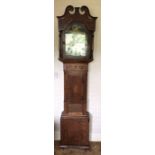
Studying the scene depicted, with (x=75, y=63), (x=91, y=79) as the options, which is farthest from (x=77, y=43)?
(x=91, y=79)

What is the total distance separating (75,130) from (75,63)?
1.00 meters

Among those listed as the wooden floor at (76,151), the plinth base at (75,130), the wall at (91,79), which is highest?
the wall at (91,79)

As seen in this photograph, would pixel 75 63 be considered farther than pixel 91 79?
No

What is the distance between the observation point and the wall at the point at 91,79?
4.00m

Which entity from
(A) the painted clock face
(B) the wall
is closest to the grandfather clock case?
(A) the painted clock face

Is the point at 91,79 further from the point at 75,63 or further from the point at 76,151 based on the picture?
the point at 76,151

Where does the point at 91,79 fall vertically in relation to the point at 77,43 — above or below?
below

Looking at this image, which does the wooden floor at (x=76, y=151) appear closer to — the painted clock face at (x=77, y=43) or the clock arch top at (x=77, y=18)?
the painted clock face at (x=77, y=43)

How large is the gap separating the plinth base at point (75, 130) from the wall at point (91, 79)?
339 millimetres

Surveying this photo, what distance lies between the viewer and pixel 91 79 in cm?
409

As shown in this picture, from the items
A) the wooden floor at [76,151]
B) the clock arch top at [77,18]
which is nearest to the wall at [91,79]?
the clock arch top at [77,18]

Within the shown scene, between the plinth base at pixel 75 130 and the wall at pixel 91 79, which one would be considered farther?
the wall at pixel 91 79

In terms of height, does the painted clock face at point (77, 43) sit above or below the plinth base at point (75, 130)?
above

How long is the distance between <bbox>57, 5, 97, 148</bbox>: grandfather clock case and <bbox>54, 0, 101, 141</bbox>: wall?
0.64ft
